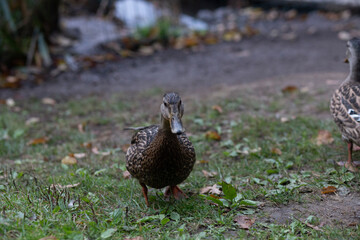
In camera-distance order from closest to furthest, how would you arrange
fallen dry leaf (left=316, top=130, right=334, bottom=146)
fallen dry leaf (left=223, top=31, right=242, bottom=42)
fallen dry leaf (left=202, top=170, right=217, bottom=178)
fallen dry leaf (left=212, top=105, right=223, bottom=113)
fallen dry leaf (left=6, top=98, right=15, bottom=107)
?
fallen dry leaf (left=202, top=170, right=217, bottom=178) → fallen dry leaf (left=316, top=130, right=334, bottom=146) → fallen dry leaf (left=212, top=105, right=223, bottom=113) → fallen dry leaf (left=6, top=98, right=15, bottom=107) → fallen dry leaf (left=223, top=31, right=242, bottom=42)

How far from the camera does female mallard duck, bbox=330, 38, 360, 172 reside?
3.75m

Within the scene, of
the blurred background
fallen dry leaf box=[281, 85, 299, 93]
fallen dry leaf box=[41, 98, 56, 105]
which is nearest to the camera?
fallen dry leaf box=[281, 85, 299, 93]

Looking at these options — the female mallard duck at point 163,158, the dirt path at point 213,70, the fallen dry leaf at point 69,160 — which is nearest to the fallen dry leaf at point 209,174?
the female mallard duck at point 163,158

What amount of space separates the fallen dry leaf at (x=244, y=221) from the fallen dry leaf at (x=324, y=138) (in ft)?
5.58

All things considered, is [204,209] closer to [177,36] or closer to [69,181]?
[69,181]

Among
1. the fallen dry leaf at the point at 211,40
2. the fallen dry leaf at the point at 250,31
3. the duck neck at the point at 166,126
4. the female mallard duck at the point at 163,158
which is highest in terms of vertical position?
the duck neck at the point at 166,126

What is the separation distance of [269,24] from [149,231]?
32.3 ft

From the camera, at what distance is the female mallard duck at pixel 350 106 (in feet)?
12.3

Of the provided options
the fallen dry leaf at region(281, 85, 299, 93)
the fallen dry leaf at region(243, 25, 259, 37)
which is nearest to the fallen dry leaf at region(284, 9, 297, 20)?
the fallen dry leaf at region(243, 25, 259, 37)

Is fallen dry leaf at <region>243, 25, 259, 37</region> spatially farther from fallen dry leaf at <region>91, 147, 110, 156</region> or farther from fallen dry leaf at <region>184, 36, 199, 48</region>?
fallen dry leaf at <region>91, 147, 110, 156</region>

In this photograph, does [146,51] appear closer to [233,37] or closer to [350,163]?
[233,37]

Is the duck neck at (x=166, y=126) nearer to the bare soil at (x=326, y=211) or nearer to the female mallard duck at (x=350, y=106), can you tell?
the bare soil at (x=326, y=211)

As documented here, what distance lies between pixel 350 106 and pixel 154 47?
6517 mm

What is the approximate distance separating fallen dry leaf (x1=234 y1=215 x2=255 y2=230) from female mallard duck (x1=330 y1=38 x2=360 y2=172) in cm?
131
